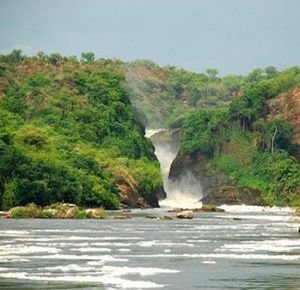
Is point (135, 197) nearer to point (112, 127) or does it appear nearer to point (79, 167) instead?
point (79, 167)

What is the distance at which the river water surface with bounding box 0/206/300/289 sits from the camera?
45.0 metres

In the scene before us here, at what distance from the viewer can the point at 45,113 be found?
18338cm

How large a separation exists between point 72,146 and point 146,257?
105 m

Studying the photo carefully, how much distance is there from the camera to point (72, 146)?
16062 cm

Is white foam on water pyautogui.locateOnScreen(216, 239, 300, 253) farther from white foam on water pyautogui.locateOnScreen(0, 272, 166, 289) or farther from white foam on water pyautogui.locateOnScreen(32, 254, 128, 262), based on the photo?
white foam on water pyautogui.locateOnScreen(0, 272, 166, 289)

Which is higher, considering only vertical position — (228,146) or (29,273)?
(228,146)

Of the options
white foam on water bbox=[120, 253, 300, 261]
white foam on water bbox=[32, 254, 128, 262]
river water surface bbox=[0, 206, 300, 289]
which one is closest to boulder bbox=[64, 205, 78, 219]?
river water surface bbox=[0, 206, 300, 289]

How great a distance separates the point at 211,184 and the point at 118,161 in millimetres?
37691

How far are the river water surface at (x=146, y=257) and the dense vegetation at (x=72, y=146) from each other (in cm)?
3258

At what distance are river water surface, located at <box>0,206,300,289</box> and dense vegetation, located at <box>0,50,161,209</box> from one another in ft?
107

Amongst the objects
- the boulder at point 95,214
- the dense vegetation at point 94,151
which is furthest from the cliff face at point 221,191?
the boulder at point 95,214

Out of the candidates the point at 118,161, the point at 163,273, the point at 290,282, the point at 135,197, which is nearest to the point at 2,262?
the point at 163,273

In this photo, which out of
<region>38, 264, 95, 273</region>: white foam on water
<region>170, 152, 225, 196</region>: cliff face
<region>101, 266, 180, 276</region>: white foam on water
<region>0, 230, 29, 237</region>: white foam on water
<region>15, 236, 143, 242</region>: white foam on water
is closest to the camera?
<region>101, 266, 180, 276</region>: white foam on water

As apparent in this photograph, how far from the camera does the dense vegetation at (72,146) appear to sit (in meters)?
119
